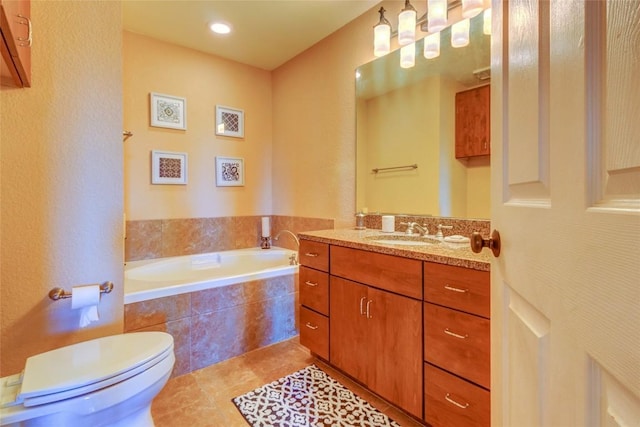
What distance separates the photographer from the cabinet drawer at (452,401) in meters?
1.17

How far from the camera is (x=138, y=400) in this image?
108 centimetres

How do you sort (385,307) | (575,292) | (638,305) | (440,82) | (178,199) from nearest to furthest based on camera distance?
(638,305)
(575,292)
(385,307)
(440,82)
(178,199)

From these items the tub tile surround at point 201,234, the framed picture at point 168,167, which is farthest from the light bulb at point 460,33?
the framed picture at point 168,167

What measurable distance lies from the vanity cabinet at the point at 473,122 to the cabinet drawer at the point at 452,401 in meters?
1.19

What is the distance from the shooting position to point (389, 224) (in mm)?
2125

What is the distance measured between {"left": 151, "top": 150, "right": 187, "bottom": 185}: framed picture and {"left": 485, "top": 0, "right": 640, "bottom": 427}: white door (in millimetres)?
2753

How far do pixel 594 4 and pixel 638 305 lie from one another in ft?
1.19

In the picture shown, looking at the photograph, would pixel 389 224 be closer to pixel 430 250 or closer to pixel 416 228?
pixel 416 228

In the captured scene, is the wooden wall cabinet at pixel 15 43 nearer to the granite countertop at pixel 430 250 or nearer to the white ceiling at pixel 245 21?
the white ceiling at pixel 245 21

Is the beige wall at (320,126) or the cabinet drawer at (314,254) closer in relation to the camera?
the cabinet drawer at (314,254)

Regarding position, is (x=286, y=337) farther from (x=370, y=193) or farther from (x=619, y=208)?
(x=619, y=208)

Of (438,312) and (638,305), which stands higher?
(638,305)

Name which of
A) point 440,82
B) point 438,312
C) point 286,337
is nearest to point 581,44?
point 438,312

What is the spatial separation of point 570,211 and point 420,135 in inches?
67.3
